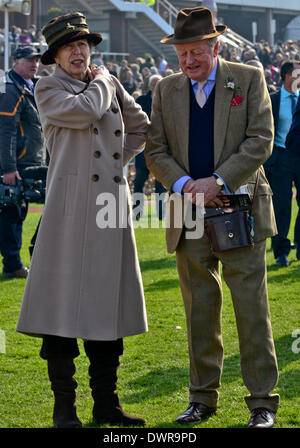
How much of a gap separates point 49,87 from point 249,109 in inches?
41.3

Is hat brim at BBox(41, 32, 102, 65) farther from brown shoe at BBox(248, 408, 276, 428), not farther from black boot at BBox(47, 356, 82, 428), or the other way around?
brown shoe at BBox(248, 408, 276, 428)

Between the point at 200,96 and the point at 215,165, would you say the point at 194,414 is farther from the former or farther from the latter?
the point at 200,96

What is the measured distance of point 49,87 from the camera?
14.0ft

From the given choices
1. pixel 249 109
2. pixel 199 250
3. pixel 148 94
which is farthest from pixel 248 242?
pixel 148 94

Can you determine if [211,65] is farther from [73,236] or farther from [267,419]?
[267,419]

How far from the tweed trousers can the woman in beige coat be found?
0.38m

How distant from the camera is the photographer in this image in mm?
8594

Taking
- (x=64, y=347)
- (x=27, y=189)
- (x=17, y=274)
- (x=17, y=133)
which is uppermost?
(x=17, y=133)

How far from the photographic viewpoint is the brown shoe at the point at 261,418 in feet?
14.0

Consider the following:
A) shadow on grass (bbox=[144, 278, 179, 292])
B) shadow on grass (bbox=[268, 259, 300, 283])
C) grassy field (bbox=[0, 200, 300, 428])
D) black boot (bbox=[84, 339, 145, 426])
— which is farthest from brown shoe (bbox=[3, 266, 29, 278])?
black boot (bbox=[84, 339, 145, 426])

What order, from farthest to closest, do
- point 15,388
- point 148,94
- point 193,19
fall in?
1. point 148,94
2. point 15,388
3. point 193,19

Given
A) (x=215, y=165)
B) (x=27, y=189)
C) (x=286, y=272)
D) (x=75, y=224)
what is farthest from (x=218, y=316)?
(x=286, y=272)

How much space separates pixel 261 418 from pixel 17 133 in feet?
A: 17.3

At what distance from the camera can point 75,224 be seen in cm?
427
